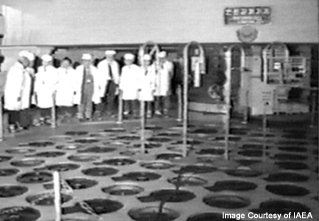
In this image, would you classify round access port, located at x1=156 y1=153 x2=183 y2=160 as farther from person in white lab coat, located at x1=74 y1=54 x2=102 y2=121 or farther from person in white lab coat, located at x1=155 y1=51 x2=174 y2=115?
person in white lab coat, located at x1=74 y1=54 x2=102 y2=121

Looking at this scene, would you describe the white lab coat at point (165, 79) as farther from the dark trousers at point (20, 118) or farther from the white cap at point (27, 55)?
the dark trousers at point (20, 118)

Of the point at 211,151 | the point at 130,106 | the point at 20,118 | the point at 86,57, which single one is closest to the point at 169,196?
the point at 211,151

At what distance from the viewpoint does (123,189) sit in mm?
5164

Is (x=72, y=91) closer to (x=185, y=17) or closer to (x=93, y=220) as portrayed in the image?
(x=185, y=17)

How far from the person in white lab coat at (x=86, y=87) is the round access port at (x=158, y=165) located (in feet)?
11.8

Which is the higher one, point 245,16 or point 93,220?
point 245,16

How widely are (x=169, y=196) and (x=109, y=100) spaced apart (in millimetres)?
5923

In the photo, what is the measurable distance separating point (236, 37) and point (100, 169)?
2.45m

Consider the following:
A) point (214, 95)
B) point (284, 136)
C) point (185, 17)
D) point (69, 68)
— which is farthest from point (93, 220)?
point (214, 95)

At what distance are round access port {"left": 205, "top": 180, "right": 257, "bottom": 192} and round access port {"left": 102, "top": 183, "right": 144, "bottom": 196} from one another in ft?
2.65

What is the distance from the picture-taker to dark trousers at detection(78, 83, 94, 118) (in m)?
9.52

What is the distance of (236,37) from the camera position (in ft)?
17.4

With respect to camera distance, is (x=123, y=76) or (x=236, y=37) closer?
(x=236, y=37)

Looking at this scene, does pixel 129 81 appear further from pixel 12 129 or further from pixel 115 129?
pixel 12 129
